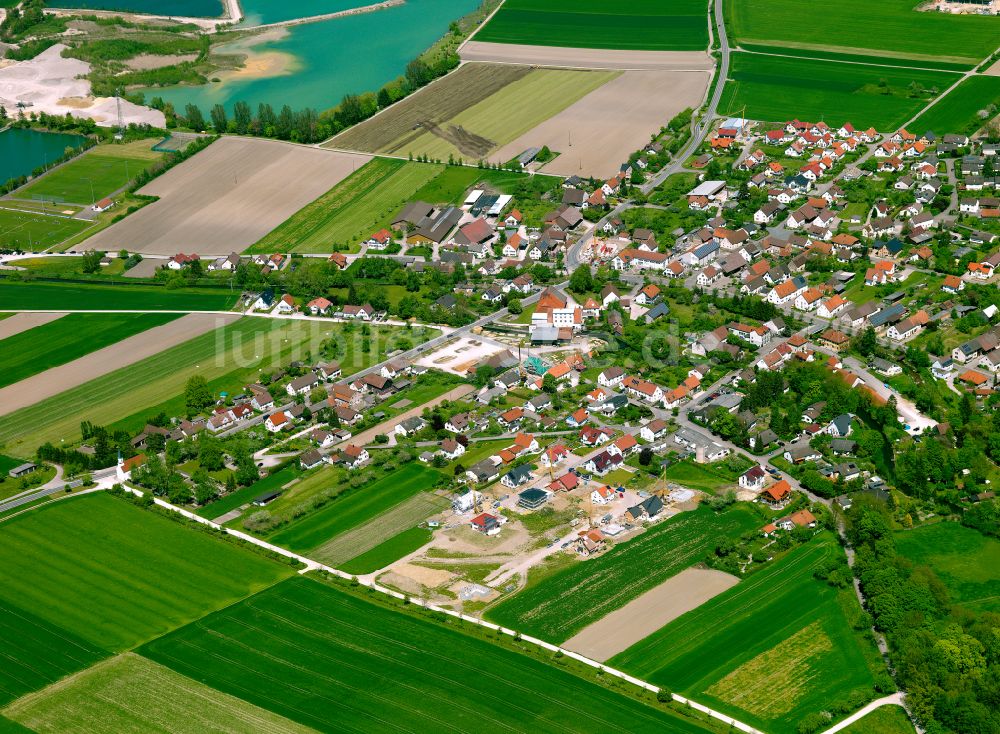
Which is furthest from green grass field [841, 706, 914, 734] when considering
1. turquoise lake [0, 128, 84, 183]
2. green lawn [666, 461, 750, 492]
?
turquoise lake [0, 128, 84, 183]

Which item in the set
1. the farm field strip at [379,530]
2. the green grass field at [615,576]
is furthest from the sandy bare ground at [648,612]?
the farm field strip at [379,530]

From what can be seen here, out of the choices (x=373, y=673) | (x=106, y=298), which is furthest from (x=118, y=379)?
(x=373, y=673)

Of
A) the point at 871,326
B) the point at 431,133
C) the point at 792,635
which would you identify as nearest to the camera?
the point at 792,635

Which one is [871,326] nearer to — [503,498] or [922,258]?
[922,258]

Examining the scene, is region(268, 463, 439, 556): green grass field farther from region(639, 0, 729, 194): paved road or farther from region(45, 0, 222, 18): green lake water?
region(45, 0, 222, 18): green lake water

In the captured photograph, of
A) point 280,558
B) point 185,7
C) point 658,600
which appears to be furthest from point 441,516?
point 185,7
